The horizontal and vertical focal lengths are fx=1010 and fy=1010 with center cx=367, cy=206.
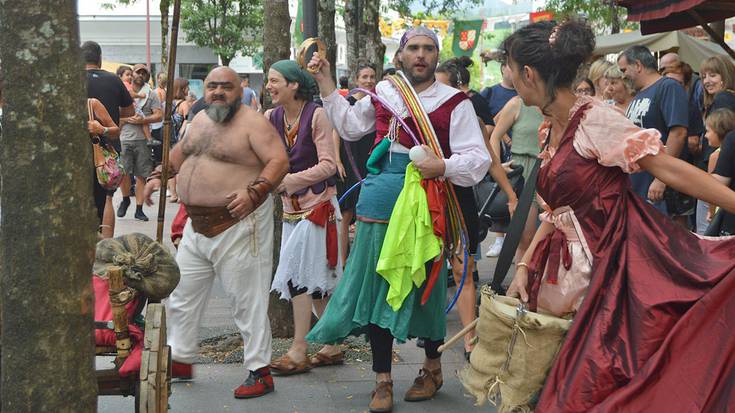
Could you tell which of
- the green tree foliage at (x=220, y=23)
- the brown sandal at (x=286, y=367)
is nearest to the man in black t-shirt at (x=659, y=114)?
the brown sandal at (x=286, y=367)

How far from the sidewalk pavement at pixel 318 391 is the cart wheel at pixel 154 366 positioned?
1243 mm

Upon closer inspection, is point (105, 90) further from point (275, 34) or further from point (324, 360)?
point (324, 360)

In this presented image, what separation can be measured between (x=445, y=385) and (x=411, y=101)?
70.3 inches

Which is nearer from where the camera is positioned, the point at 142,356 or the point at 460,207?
the point at 142,356

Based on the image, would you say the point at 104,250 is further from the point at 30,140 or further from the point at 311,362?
the point at 311,362

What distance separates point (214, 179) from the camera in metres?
5.80

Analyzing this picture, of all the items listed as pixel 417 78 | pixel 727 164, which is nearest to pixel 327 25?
pixel 727 164

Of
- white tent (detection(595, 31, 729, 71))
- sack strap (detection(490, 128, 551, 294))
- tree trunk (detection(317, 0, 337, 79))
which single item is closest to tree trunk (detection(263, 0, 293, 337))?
sack strap (detection(490, 128, 551, 294))

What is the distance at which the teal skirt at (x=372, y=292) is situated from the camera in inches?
218

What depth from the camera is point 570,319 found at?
12.9 ft

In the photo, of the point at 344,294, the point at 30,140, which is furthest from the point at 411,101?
the point at 30,140

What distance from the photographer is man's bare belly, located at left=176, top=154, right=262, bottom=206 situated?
5785mm

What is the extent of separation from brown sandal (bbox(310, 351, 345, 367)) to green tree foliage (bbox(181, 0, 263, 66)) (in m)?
27.4

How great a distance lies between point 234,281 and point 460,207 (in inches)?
54.4
